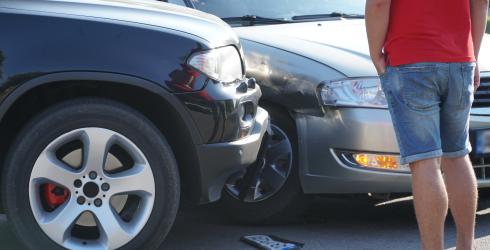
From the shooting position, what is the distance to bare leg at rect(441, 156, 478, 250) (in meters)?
2.42

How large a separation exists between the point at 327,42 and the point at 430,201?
142 centimetres

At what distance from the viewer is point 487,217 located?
3.52 m

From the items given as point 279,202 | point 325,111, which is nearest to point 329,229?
point 279,202

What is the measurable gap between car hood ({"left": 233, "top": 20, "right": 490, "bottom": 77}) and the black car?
0.79m

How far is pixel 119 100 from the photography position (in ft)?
8.63

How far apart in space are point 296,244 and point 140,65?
132cm

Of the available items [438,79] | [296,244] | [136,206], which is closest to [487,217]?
[296,244]

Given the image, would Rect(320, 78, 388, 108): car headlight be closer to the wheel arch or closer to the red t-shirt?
the red t-shirt

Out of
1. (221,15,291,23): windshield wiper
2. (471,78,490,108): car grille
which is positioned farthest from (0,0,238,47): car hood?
(471,78,490,108): car grille

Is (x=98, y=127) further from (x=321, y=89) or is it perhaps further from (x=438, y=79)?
(x=438, y=79)

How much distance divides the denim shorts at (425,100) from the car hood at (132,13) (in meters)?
0.88

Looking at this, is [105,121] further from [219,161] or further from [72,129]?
[219,161]

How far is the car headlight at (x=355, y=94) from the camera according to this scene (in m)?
2.96

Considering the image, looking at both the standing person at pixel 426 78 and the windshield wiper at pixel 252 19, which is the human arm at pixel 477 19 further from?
the windshield wiper at pixel 252 19
